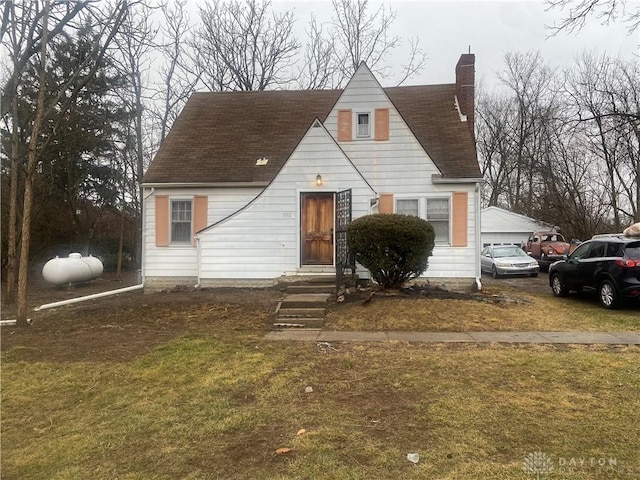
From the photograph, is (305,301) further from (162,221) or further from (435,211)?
(162,221)

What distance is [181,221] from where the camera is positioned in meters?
14.4

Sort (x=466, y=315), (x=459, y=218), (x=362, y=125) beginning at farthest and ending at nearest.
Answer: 1. (x=362, y=125)
2. (x=459, y=218)
3. (x=466, y=315)

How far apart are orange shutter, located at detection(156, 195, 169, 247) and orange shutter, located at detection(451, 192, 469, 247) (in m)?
9.27

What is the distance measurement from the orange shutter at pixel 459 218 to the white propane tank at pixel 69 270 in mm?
15658

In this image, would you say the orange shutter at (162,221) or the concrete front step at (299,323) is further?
the orange shutter at (162,221)

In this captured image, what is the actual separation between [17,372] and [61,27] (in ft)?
23.9

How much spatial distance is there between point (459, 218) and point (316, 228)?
4.48 meters

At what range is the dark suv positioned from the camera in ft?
33.1

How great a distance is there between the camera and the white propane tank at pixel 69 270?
59.0ft

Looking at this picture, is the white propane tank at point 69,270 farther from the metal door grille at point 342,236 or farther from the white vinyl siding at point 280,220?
the metal door grille at point 342,236

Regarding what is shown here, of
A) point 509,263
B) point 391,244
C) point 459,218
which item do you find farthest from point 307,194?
point 509,263

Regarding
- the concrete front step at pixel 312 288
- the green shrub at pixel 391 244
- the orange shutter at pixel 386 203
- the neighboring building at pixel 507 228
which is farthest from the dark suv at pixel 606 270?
the neighboring building at pixel 507 228

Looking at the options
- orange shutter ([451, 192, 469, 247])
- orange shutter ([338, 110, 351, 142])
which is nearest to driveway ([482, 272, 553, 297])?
orange shutter ([451, 192, 469, 247])

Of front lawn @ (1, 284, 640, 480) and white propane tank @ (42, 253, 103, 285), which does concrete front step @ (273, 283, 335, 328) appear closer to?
front lawn @ (1, 284, 640, 480)
